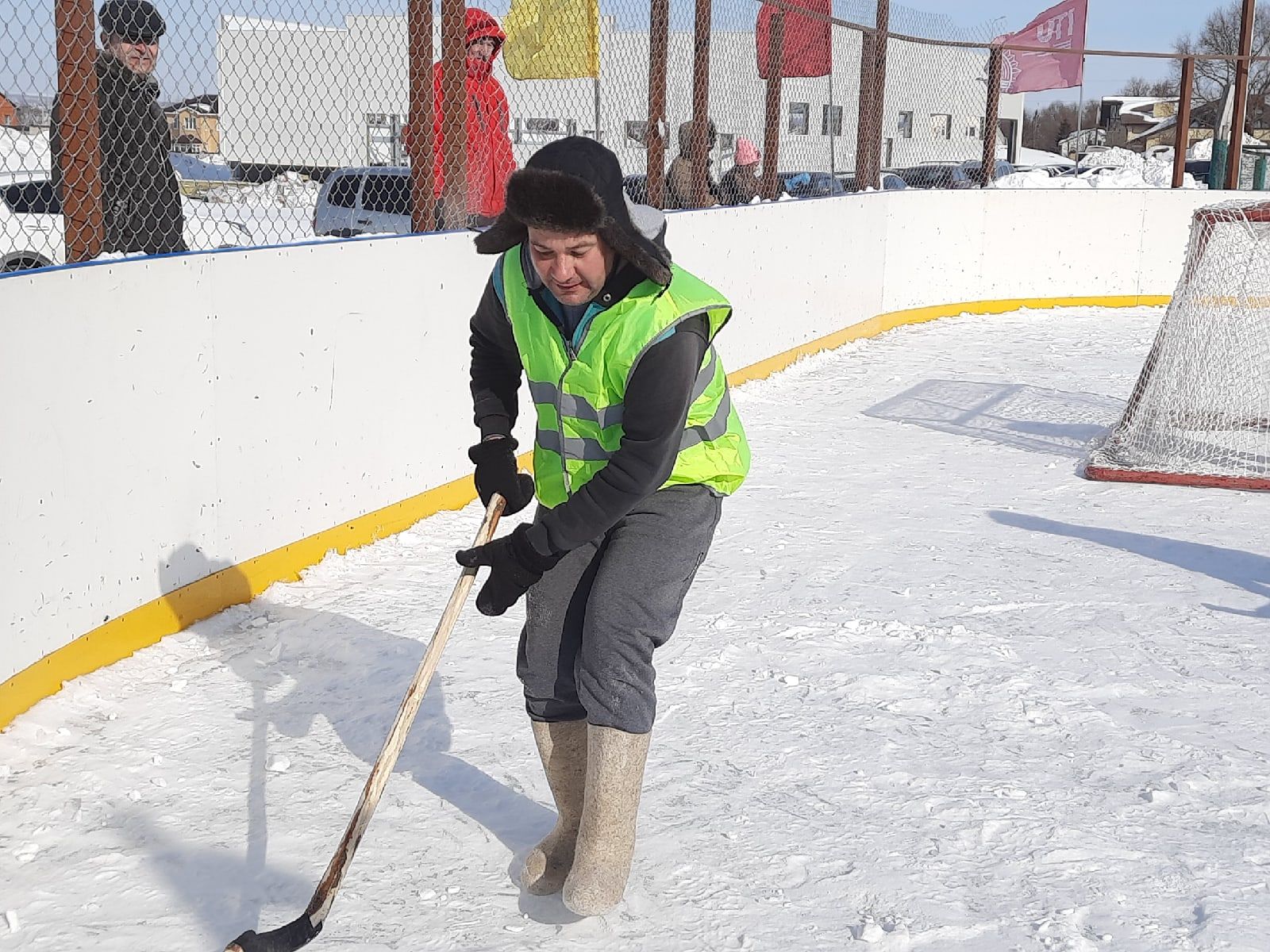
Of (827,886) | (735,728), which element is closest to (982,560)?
(735,728)

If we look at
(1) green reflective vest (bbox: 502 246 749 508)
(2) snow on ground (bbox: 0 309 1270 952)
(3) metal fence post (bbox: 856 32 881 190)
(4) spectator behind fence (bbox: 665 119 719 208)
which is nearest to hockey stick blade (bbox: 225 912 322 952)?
(2) snow on ground (bbox: 0 309 1270 952)

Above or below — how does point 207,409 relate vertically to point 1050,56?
below

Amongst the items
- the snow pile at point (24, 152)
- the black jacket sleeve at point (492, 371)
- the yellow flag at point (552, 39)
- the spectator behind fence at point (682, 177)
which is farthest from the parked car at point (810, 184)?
the black jacket sleeve at point (492, 371)

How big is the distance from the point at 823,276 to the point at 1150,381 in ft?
11.9

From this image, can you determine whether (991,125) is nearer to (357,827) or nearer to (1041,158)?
(357,827)

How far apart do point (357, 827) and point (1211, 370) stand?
6280mm

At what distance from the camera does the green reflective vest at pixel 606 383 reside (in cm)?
255

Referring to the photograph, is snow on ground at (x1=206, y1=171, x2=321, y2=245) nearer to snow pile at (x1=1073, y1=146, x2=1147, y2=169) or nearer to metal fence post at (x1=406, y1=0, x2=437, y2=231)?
metal fence post at (x1=406, y1=0, x2=437, y2=231)

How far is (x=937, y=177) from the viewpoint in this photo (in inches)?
515

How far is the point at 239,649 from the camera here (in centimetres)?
441

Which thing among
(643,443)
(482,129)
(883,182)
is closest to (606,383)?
(643,443)

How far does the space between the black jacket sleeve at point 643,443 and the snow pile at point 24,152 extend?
2.26 meters

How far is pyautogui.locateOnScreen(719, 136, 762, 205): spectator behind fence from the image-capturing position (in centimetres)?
912

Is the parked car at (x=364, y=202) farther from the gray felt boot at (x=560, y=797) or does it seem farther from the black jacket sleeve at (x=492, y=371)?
the gray felt boot at (x=560, y=797)
